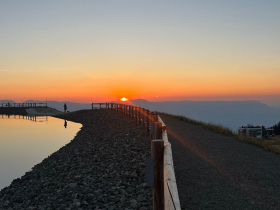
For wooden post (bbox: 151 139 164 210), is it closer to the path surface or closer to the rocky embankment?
the path surface

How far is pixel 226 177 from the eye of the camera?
7.85m

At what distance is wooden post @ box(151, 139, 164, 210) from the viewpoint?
13.0 ft

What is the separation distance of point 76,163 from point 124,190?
752 centimetres

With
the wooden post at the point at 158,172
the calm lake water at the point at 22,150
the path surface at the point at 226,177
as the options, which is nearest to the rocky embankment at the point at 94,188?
the path surface at the point at 226,177

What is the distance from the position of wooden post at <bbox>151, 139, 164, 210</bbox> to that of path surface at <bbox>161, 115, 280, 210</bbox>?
1.77 metres

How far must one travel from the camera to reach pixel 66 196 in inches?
356

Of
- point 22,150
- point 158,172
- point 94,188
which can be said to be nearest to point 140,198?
point 94,188

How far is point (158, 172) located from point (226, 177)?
4443 mm

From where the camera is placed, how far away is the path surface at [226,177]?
607 centimetres

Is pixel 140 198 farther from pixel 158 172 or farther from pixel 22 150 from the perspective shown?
pixel 22 150

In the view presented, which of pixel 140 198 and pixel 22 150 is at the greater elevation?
pixel 140 198

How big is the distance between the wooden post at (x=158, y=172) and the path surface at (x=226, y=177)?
177 centimetres

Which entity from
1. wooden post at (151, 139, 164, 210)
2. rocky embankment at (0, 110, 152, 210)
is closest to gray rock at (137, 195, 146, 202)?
rocky embankment at (0, 110, 152, 210)

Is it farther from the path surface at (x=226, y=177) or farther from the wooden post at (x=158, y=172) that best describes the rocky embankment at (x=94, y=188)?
the wooden post at (x=158, y=172)
